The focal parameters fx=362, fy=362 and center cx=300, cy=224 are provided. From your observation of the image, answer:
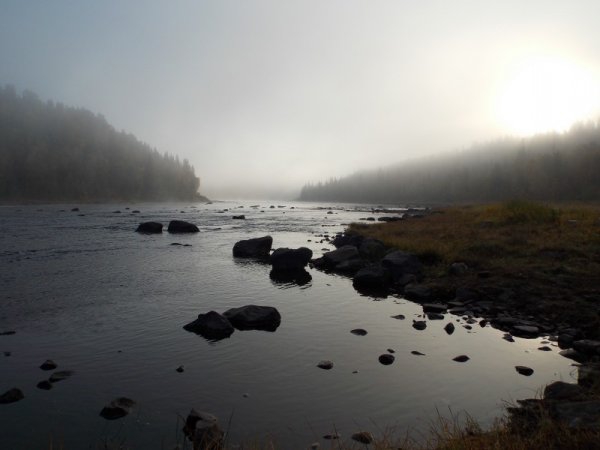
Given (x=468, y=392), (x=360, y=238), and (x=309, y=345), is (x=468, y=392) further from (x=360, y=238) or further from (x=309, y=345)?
(x=360, y=238)

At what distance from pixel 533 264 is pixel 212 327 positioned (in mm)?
17789

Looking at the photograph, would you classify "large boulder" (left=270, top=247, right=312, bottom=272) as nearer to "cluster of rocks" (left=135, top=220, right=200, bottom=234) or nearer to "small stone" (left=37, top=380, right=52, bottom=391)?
"small stone" (left=37, top=380, right=52, bottom=391)

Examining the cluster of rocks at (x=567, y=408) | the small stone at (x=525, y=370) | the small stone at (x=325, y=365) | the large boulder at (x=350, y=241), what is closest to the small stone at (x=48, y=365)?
the small stone at (x=325, y=365)

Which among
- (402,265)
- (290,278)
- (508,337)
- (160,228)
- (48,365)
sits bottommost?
(290,278)

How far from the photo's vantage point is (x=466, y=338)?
13047mm

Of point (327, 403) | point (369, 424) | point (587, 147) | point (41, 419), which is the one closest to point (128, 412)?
point (41, 419)

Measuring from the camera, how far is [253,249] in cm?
3362

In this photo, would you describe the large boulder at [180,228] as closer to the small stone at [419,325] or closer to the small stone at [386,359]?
the small stone at [419,325]

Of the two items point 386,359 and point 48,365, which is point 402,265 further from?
point 48,365

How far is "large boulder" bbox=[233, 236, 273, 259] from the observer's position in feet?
109

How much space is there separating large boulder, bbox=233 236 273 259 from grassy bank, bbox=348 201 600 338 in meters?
11.2

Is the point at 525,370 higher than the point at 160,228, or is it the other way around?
the point at 160,228

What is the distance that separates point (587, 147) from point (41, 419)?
570 ft

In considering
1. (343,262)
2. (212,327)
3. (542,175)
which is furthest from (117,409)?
(542,175)
